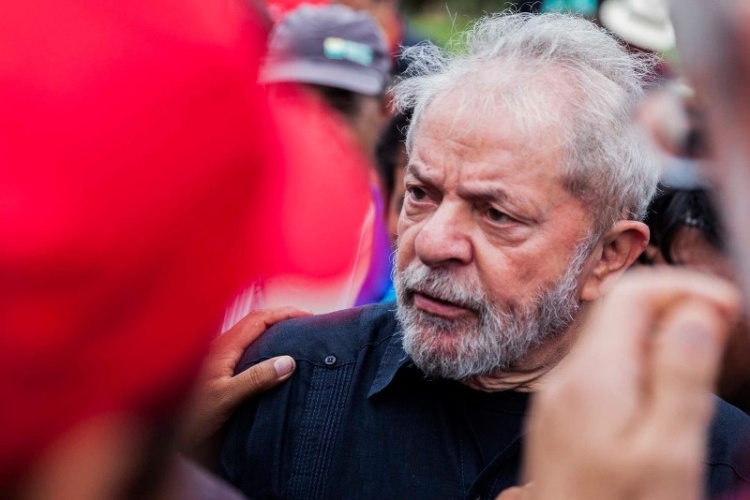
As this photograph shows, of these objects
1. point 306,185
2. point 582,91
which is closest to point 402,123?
point 306,185

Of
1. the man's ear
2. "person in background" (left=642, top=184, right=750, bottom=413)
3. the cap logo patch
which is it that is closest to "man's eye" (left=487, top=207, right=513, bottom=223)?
the man's ear

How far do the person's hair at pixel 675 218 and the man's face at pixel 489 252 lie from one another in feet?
2.80

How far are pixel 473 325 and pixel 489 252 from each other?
0.19 meters

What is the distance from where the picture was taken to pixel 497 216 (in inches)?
95.6

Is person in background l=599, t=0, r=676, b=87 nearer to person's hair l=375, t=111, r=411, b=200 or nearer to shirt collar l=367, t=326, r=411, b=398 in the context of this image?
person's hair l=375, t=111, r=411, b=200

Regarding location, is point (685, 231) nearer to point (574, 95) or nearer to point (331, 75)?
point (574, 95)

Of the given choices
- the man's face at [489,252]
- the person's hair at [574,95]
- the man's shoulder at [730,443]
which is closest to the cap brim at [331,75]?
the person's hair at [574,95]

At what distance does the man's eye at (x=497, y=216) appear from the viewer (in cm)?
241

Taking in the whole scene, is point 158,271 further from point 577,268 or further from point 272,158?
point 577,268

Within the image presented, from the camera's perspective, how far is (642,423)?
85 cm

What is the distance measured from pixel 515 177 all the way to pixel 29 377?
1.79 metres

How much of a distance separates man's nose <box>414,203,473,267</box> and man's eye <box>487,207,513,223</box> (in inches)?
2.1

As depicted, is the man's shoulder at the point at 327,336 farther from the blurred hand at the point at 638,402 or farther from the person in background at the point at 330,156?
the blurred hand at the point at 638,402

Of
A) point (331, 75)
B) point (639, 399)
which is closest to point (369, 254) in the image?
point (331, 75)
